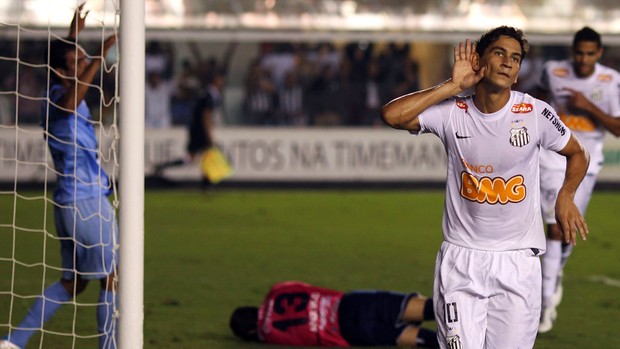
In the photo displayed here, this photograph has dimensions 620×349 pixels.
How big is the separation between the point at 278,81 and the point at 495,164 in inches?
700

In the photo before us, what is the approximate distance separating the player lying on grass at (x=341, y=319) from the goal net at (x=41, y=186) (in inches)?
47.9

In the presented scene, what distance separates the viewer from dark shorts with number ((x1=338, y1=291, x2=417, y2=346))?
7387 mm

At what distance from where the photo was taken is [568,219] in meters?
5.34

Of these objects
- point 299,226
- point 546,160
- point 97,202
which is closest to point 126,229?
point 97,202

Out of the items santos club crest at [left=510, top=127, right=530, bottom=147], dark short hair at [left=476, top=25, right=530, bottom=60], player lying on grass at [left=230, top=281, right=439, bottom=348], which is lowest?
player lying on grass at [left=230, top=281, right=439, bottom=348]

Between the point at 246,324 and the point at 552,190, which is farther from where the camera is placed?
the point at 552,190

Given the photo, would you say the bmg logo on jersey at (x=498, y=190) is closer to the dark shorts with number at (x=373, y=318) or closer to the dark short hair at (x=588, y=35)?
the dark shorts with number at (x=373, y=318)

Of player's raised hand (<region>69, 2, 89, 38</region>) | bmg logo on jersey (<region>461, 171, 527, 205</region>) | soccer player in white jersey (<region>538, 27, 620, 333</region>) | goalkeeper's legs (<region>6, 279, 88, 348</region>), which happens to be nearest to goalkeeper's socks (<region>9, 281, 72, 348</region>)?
goalkeeper's legs (<region>6, 279, 88, 348</region>)

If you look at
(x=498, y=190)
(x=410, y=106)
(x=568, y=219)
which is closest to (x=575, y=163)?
(x=568, y=219)

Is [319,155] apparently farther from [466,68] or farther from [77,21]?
[466,68]

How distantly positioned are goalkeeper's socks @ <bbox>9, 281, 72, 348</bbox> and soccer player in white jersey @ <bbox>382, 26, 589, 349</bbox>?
2808mm

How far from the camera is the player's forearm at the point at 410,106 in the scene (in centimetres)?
526

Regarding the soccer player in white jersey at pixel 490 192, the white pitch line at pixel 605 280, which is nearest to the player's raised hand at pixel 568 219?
the soccer player in white jersey at pixel 490 192

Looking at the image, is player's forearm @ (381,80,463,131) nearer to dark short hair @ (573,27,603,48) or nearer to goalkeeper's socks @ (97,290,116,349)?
goalkeeper's socks @ (97,290,116,349)
